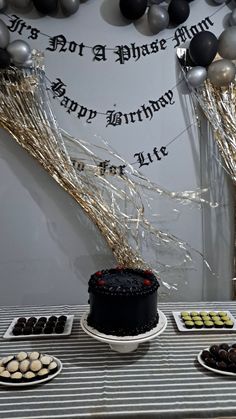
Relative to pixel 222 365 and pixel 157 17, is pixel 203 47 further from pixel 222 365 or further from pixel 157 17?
pixel 222 365

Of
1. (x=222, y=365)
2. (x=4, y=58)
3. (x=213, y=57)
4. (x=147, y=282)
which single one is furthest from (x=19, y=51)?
(x=222, y=365)

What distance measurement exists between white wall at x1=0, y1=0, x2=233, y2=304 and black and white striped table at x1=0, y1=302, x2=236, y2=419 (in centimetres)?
70

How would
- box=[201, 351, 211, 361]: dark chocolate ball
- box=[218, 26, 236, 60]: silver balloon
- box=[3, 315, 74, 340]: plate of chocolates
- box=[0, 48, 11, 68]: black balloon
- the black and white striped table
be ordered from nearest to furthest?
the black and white striped table
box=[201, 351, 211, 361]: dark chocolate ball
box=[3, 315, 74, 340]: plate of chocolates
box=[0, 48, 11, 68]: black balloon
box=[218, 26, 236, 60]: silver balloon

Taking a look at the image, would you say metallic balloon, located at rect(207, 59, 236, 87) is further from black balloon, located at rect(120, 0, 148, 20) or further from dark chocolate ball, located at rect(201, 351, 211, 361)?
dark chocolate ball, located at rect(201, 351, 211, 361)

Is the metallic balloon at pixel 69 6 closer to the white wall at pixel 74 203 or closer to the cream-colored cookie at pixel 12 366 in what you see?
the white wall at pixel 74 203

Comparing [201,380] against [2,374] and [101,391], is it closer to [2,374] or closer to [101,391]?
[101,391]

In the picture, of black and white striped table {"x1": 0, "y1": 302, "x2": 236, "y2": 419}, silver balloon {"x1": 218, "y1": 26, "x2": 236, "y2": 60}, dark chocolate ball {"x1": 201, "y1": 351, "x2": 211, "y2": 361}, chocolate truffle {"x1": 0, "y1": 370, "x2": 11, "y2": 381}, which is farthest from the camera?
silver balloon {"x1": 218, "y1": 26, "x2": 236, "y2": 60}

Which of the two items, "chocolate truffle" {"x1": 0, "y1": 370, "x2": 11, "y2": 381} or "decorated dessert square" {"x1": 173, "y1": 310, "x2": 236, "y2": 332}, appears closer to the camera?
"chocolate truffle" {"x1": 0, "y1": 370, "x2": 11, "y2": 381}

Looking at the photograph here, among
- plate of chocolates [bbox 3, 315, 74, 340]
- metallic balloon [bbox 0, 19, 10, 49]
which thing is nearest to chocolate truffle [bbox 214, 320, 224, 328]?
plate of chocolates [bbox 3, 315, 74, 340]

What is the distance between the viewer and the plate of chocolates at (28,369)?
1.09 m

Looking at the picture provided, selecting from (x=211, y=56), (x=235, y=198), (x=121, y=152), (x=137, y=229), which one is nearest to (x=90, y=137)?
(x=121, y=152)

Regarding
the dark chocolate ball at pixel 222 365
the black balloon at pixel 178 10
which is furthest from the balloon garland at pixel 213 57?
the dark chocolate ball at pixel 222 365

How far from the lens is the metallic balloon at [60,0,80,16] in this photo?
179 cm

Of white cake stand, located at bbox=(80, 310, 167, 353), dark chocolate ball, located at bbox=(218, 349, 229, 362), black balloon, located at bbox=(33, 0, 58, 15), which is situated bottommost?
dark chocolate ball, located at bbox=(218, 349, 229, 362)
